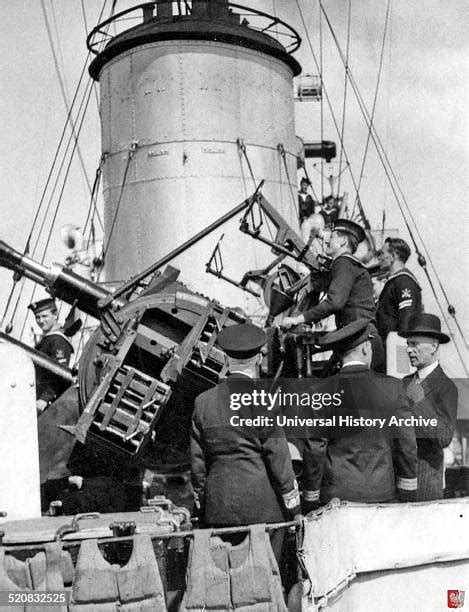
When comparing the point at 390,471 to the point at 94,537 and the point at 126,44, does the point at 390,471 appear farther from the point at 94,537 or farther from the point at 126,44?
the point at 126,44

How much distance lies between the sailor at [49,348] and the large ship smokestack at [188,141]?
2.03m

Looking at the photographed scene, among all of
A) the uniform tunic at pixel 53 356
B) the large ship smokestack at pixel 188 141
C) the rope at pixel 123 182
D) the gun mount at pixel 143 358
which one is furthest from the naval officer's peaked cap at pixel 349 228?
the rope at pixel 123 182

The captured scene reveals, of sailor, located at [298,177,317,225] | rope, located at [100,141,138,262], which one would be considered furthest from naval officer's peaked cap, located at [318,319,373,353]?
sailor, located at [298,177,317,225]

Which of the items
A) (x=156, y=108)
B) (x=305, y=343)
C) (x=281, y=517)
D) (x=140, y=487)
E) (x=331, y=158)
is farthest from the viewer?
(x=331, y=158)

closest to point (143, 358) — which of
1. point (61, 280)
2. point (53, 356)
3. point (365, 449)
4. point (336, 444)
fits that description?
point (61, 280)

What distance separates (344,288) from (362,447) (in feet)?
3.33

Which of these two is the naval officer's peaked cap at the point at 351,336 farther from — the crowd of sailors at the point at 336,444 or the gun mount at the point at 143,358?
the gun mount at the point at 143,358

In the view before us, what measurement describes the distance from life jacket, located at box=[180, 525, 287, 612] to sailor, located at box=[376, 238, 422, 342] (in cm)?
260

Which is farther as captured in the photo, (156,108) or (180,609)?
(156,108)

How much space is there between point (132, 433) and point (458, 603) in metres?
1.99

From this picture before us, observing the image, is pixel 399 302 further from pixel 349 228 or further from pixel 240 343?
pixel 240 343

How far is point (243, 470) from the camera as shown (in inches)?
144

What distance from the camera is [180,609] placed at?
2.98 meters

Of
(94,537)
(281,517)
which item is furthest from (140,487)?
(94,537)
